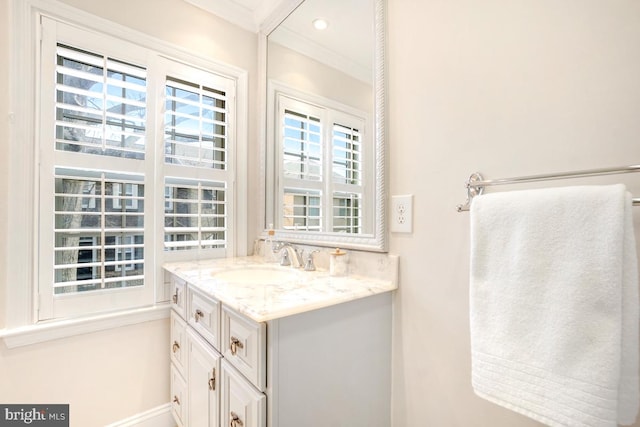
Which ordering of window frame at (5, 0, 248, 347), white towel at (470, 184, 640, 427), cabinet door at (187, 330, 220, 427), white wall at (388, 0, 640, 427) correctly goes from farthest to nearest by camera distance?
window frame at (5, 0, 248, 347) → cabinet door at (187, 330, 220, 427) → white wall at (388, 0, 640, 427) → white towel at (470, 184, 640, 427)

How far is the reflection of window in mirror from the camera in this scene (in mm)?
1255

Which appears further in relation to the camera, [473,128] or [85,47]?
[85,47]

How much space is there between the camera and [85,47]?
1337 millimetres

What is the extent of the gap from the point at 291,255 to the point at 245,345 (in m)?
0.65

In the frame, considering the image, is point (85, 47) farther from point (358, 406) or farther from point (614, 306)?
point (614, 306)

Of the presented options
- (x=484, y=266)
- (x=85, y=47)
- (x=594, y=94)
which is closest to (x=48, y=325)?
(x=85, y=47)

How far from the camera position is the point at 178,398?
1393 mm

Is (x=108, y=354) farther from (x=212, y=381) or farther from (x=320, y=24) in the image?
(x=320, y=24)

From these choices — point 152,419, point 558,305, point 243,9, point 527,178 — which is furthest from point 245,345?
point 243,9

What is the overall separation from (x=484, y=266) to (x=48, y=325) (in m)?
1.73

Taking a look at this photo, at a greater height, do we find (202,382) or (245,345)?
(245,345)

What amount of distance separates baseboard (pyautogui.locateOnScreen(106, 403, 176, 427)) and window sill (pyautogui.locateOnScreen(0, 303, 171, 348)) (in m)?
0.48

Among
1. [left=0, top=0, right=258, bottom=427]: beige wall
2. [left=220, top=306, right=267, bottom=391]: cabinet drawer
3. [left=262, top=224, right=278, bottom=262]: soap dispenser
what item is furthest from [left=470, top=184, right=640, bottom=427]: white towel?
[left=0, top=0, right=258, bottom=427]: beige wall

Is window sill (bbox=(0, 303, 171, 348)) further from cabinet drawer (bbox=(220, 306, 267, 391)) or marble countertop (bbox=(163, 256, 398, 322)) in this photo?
cabinet drawer (bbox=(220, 306, 267, 391))
